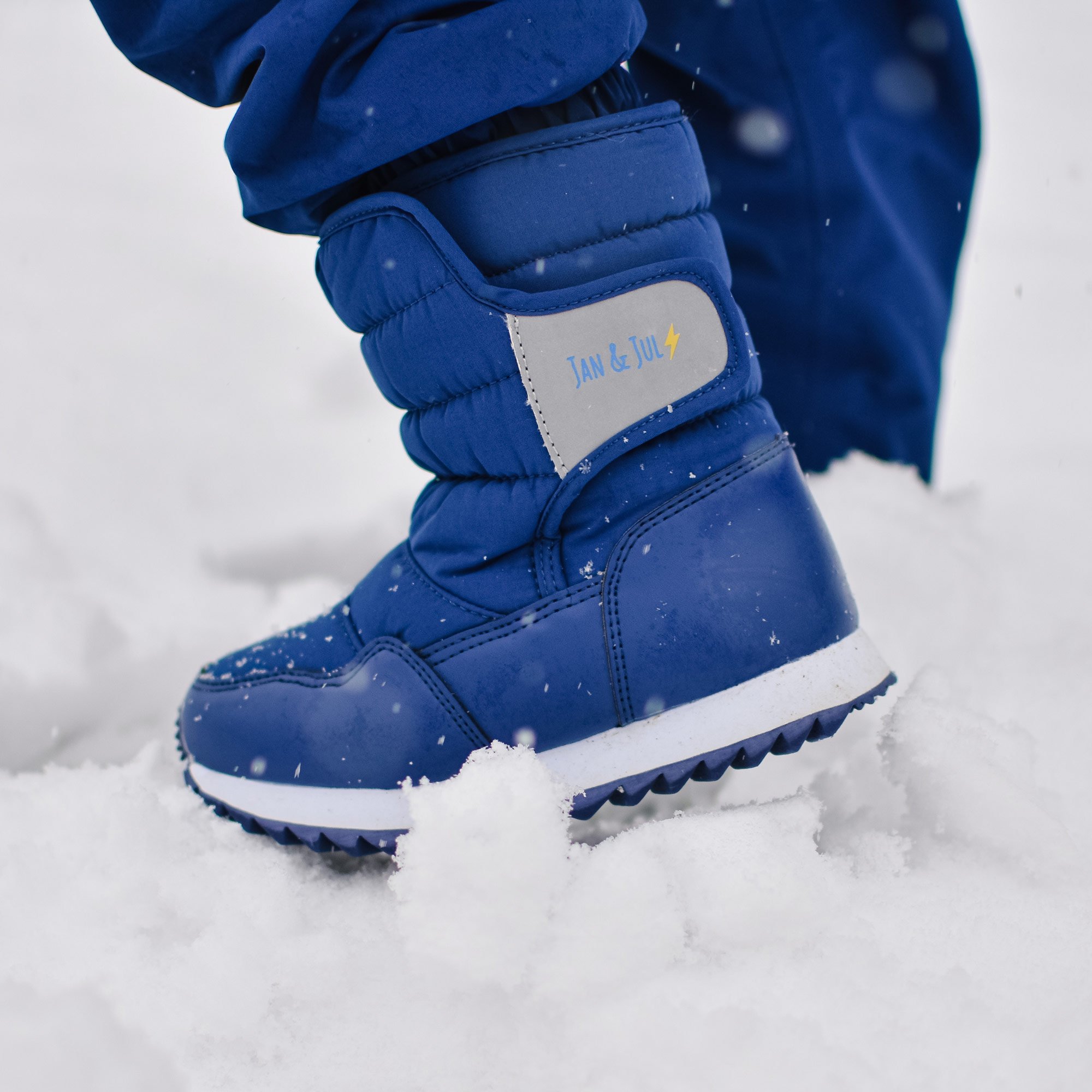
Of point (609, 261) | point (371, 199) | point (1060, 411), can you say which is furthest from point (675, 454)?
point (1060, 411)

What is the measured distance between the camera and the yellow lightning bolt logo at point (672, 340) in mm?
714

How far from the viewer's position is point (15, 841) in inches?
28.4

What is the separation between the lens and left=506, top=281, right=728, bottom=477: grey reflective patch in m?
0.70

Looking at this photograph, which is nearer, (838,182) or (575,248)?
(575,248)

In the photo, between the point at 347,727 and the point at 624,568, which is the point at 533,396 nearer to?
the point at 624,568

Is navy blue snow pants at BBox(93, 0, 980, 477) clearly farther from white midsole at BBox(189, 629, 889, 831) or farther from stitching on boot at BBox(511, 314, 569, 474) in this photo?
white midsole at BBox(189, 629, 889, 831)

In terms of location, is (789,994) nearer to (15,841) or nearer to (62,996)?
(62,996)

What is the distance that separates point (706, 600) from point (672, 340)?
0.21m

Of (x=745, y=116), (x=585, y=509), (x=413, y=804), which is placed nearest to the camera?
(x=413, y=804)

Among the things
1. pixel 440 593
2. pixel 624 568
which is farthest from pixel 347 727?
pixel 624 568

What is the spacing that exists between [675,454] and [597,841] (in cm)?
34

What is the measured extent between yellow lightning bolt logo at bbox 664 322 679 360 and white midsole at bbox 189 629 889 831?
0.90ft

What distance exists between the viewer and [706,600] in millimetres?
712

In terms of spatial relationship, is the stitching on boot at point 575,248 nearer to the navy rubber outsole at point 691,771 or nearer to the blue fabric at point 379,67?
the blue fabric at point 379,67
